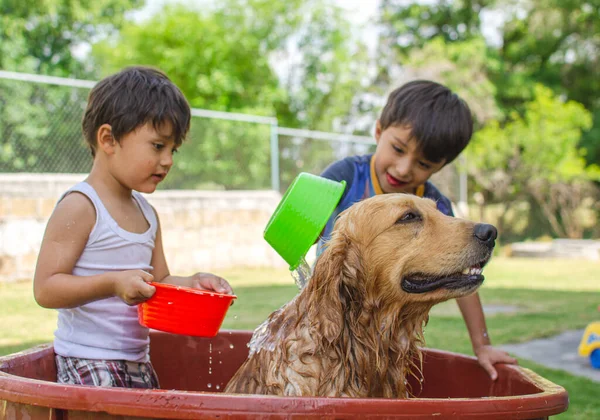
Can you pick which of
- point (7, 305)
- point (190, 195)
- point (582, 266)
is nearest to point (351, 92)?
point (582, 266)

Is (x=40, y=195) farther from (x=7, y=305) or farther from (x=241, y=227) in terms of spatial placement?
(x=241, y=227)

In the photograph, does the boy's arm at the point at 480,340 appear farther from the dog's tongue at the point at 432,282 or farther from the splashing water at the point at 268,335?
the splashing water at the point at 268,335

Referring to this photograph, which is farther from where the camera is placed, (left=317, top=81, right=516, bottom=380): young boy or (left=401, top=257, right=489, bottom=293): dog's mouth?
(left=317, top=81, right=516, bottom=380): young boy

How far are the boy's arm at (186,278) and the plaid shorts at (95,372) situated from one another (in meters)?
0.49

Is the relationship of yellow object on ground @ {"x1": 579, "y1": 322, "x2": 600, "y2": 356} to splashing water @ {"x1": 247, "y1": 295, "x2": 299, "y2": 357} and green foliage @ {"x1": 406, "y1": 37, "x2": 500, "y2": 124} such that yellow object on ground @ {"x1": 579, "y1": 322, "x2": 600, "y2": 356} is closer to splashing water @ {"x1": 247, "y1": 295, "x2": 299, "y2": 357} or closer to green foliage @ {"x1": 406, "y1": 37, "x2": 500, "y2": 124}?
splashing water @ {"x1": 247, "y1": 295, "x2": 299, "y2": 357}

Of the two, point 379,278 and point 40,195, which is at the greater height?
point 379,278

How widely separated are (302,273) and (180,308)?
86 cm

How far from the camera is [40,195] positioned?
34.5 ft

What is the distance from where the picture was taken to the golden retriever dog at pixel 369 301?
2.63m

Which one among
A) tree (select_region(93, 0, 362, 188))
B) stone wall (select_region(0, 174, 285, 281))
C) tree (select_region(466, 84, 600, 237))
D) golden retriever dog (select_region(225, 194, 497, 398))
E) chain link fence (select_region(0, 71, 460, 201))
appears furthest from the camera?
tree (select_region(93, 0, 362, 188))

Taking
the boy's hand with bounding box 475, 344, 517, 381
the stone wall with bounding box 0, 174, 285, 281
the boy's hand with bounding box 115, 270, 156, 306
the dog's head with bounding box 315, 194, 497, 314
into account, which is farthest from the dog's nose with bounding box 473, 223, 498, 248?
the stone wall with bounding box 0, 174, 285, 281

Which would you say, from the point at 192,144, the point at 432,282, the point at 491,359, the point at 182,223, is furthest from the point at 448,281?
the point at 192,144

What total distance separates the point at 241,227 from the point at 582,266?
9.15 meters

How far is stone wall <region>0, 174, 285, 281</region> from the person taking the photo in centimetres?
1021
